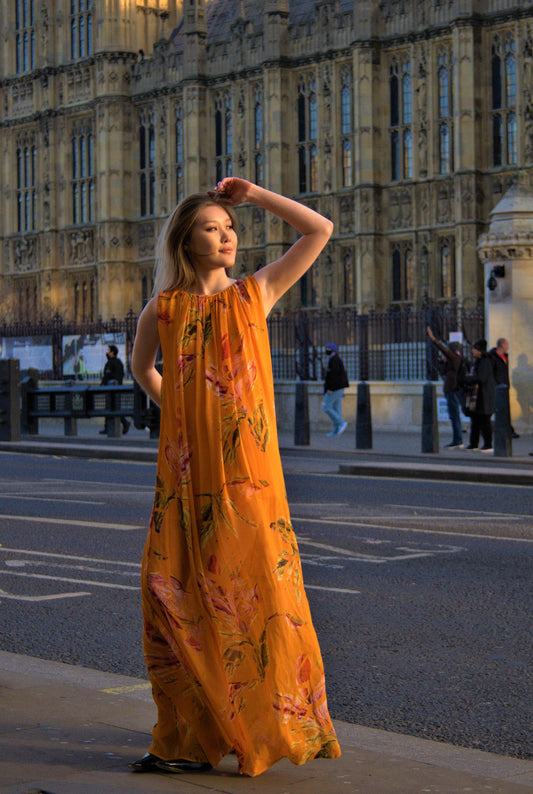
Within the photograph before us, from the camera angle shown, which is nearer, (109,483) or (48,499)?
(48,499)

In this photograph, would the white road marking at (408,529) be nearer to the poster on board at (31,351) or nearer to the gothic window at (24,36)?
the poster on board at (31,351)

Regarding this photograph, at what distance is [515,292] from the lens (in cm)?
Result: 2083

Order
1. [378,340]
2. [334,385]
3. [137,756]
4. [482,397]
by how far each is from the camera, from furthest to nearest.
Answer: [378,340]
[334,385]
[482,397]
[137,756]

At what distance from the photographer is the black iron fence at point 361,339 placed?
22953mm


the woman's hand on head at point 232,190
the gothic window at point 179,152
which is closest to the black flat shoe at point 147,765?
the woman's hand on head at point 232,190

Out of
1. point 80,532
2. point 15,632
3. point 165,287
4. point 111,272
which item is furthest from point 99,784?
point 111,272

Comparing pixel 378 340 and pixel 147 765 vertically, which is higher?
pixel 378 340

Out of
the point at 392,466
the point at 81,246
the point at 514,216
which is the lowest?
the point at 392,466

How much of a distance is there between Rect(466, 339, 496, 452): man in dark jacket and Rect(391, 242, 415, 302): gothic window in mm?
15994

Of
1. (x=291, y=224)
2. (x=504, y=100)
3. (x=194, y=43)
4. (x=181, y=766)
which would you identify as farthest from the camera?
(x=194, y=43)

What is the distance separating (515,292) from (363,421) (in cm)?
407

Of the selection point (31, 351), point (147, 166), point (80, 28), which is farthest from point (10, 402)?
point (80, 28)

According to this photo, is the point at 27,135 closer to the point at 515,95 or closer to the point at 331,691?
the point at 515,95

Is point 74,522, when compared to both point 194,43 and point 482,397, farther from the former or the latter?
point 194,43
